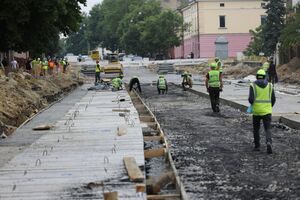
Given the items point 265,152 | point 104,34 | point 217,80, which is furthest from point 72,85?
point 104,34

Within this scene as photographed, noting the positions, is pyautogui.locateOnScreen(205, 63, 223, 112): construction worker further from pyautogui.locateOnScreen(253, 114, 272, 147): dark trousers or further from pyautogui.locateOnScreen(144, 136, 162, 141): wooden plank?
pyautogui.locateOnScreen(253, 114, 272, 147): dark trousers

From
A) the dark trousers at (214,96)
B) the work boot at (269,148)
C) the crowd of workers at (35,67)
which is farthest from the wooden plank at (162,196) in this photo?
the crowd of workers at (35,67)

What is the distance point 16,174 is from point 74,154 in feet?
7.84

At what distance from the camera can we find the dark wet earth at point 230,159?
10.3 meters

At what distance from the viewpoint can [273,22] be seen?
63625 millimetres

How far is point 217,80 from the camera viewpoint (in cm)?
2366

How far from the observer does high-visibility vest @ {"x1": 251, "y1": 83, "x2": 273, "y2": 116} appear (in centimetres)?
1424

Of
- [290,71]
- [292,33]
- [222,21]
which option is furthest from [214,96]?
[222,21]

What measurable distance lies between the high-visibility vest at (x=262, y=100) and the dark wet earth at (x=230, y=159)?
89 centimetres

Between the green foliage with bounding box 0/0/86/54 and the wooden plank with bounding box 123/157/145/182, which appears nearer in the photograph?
the wooden plank with bounding box 123/157/145/182

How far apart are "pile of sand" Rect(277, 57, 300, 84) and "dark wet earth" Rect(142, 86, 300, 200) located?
23.4m

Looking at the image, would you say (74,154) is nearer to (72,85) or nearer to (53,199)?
(53,199)

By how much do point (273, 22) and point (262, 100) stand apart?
166ft

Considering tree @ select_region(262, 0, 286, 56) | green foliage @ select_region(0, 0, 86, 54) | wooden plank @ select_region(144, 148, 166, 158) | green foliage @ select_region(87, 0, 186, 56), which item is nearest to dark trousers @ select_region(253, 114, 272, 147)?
wooden plank @ select_region(144, 148, 166, 158)
